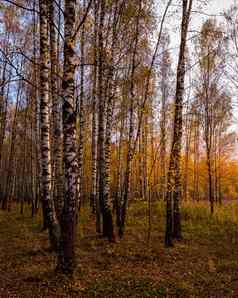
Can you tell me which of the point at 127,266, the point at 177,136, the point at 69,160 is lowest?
the point at 127,266

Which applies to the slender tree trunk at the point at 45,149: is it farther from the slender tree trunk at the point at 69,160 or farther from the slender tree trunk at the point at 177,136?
the slender tree trunk at the point at 177,136

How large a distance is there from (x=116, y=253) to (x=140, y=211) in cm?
993

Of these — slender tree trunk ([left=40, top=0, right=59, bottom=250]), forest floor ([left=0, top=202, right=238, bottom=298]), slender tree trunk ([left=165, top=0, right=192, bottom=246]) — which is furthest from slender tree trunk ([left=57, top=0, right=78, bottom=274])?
slender tree trunk ([left=165, top=0, right=192, bottom=246])

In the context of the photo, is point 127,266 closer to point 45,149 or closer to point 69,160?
point 69,160

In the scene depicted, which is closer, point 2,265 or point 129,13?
point 2,265

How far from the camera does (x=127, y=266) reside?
312 inches

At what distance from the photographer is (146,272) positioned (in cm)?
748

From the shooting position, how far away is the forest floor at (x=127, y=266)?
6180 mm

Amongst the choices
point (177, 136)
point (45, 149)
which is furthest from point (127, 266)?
point (177, 136)

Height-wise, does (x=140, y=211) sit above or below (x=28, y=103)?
below

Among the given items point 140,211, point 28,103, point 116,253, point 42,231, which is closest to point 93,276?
point 116,253

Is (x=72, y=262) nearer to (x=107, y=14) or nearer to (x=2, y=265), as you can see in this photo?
(x=2, y=265)

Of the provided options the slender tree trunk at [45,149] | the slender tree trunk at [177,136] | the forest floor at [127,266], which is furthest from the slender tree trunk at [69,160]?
the slender tree trunk at [177,136]

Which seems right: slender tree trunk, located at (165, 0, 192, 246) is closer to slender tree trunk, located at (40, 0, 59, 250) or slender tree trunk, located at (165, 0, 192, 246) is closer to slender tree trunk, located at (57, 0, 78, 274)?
slender tree trunk, located at (40, 0, 59, 250)
